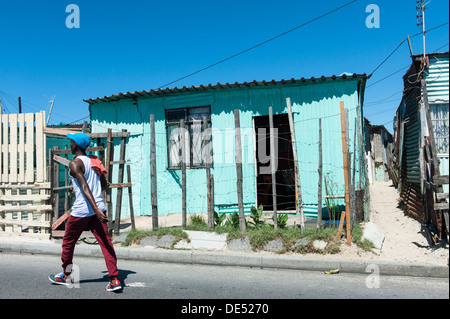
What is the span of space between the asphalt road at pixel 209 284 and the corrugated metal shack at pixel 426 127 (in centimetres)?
230

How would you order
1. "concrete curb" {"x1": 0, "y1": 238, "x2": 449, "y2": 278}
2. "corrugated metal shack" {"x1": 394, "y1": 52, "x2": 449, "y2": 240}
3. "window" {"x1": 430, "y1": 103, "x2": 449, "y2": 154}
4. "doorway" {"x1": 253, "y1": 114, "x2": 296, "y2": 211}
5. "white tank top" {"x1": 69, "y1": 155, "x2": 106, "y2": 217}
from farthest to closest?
1. "doorway" {"x1": 253, "y1": 114, "x2": 296, "y2": 211}
2. "window" {"x1": 430, "y1": 103, "x2": 449, "y2": 154}
3. "corrugated metal shack" {"x1": 394, "y1": 52, "x2": 449, "y2": 240}
4. "concrete curb" {"x1": 0, "y1": 238, "x2": 449, "y2": 278}
5. "white tank top" {"x1": 69, "y1": 155, "x2": 106, "y2": 217}

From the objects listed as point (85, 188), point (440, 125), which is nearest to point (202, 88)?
point (440, 125)

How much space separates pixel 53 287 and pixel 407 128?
9532 millimetres

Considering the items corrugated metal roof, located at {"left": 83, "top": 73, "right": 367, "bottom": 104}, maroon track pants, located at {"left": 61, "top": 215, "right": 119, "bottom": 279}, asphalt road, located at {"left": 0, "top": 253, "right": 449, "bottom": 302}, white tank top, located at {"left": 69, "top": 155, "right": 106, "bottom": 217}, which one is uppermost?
corrugated metal roof, located at {"left": 83, "top": 73, "right": 367, "bottom": 104}

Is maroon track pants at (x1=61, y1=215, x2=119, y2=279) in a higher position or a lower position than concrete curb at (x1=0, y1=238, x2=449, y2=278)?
higher

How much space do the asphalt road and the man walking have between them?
0.39 m

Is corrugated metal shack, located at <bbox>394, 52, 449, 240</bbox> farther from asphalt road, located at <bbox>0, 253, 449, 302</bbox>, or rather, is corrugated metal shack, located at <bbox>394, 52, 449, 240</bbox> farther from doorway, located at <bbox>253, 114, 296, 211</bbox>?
doorway, located at <bbox>253, 114, 296, 211</bbox>

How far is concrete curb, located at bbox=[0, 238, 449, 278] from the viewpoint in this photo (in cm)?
538

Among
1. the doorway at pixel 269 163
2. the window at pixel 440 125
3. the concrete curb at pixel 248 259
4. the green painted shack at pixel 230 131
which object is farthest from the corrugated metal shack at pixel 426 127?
the doorway at pixel 269 163

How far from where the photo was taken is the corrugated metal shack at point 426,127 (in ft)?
23.9

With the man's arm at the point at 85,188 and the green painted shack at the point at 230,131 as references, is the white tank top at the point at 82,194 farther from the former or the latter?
the green painted shack at the point at 230,131

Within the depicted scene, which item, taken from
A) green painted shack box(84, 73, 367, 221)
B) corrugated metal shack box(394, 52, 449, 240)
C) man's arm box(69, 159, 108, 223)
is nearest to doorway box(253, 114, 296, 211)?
green painted shack box(84, 73, 367, 221)

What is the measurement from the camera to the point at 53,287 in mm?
4590
